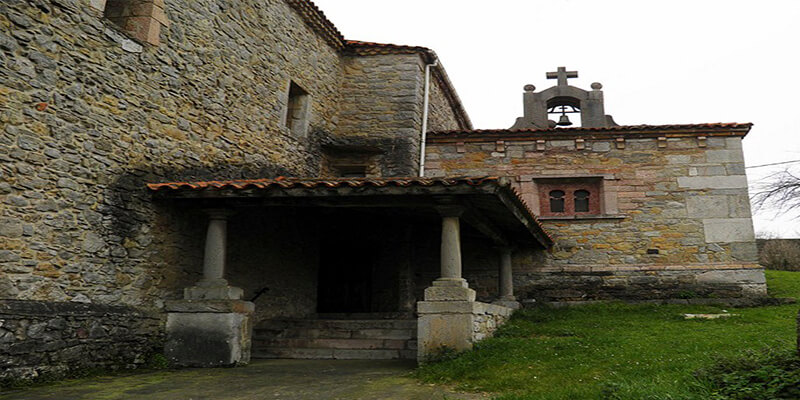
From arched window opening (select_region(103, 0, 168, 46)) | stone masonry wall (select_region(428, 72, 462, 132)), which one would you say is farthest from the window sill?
arched window opening (select_region(103, 0, 168, 46))

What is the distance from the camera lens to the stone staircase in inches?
326

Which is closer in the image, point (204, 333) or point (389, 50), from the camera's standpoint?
point (204, 333)

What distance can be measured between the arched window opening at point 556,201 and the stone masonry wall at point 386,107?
3.07 m

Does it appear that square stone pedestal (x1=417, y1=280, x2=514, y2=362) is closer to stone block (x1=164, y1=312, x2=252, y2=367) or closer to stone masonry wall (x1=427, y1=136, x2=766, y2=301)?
stone block (x1=164, y1=312, x2=252, y2=367)

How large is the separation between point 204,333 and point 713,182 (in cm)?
1040

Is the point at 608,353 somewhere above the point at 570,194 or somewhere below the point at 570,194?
below

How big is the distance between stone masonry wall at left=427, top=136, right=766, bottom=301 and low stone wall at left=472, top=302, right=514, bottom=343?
3379 millimetres

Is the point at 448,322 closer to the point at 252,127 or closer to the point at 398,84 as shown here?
Answer: the point at 252,127

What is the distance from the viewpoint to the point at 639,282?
12039 mm

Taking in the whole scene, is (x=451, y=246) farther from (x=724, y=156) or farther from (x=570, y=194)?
(x=724, y=156)

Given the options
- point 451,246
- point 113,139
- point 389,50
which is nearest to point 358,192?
point 451,246

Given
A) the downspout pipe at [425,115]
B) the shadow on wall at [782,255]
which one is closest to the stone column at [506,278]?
the downspout pipe at [425,115]

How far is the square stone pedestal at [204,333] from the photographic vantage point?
24.1ft

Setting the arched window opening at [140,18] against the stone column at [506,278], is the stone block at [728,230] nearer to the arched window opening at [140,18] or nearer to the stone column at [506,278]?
the stone column at [506,278]
